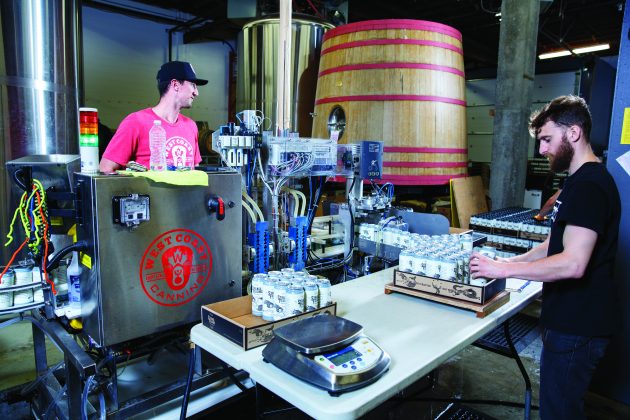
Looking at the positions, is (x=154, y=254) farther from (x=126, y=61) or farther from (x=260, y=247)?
(x=126, y=61)

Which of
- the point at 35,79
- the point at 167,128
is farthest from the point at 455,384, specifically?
the point at 35,79

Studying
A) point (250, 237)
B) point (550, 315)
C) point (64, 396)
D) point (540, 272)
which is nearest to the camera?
point (540, 272)

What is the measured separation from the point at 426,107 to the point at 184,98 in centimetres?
239

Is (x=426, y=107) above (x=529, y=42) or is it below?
below

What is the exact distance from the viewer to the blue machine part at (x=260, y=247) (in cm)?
213

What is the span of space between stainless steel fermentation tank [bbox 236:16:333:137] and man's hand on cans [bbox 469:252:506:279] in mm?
3643

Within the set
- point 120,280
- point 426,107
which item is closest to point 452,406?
point 120,280

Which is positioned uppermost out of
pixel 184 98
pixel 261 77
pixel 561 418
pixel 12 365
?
pixel 261 77

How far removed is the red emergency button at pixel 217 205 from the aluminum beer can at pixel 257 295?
456 mm

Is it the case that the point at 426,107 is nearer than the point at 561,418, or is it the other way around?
the point at 561,418

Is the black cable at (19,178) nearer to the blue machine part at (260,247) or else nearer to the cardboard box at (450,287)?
the blue machine part at (260,247)

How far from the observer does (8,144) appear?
126 inches

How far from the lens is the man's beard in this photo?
63.4 inches

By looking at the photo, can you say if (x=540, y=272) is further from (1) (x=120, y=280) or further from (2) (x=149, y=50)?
(2) (x=149, y=50)
